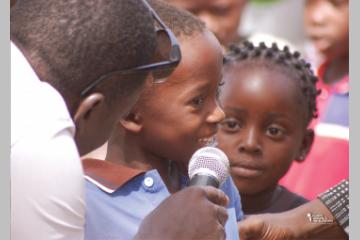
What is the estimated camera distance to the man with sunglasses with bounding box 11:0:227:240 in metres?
2.13

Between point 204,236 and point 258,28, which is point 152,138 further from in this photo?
point 258,28

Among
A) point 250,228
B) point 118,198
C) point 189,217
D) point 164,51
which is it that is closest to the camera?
point 189,217

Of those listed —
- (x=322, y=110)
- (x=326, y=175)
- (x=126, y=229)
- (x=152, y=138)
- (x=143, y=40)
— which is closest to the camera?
(x=143, y=40)

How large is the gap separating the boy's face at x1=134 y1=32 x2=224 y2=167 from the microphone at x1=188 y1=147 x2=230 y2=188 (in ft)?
0.74

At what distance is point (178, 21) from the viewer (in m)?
3.09

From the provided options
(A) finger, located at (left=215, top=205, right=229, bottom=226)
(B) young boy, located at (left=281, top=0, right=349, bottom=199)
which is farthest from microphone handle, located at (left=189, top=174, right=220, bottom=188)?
(B) young boy, located at (left=281, top=0, right=349, bottom=199)

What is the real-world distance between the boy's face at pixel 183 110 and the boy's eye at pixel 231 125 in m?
0.74

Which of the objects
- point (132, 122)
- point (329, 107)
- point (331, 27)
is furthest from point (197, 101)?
point (331, 27)

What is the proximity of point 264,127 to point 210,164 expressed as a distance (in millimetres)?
1123

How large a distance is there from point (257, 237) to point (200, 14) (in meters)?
2.70

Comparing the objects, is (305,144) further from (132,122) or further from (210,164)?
(210,164)

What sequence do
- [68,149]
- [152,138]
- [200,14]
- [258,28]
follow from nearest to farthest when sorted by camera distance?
1. [68,149]
2. [152,138]
3. [200,14]
4. [258,28]

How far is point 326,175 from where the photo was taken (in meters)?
5.12

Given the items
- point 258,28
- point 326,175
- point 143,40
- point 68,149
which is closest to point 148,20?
point 143,40
